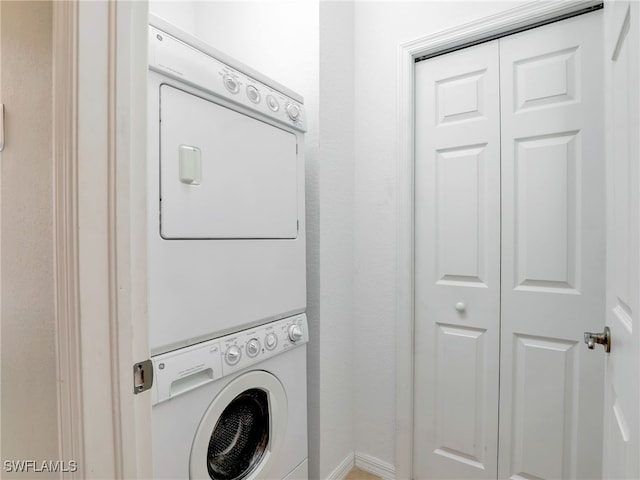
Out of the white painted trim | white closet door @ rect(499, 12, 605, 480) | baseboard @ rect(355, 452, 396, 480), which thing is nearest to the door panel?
white closet door @ rect(499, 12, 605, 480)

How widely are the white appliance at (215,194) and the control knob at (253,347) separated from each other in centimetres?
6

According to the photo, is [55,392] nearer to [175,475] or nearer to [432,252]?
[175,475]

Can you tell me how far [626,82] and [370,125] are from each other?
44.9 inches

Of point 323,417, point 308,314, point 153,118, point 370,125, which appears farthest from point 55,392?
point 370,125

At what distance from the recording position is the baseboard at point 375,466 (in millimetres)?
1688

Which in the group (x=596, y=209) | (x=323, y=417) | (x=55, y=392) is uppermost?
(x=596, y=209)

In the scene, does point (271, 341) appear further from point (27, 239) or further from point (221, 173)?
point (27, 239)

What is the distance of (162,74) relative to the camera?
0.91 m

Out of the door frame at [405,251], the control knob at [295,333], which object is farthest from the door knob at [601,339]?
the control knob at [295,333]

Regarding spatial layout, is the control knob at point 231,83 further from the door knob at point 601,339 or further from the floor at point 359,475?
the floor at point 359,475

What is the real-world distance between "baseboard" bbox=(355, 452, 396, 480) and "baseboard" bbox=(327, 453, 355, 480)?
39 mm

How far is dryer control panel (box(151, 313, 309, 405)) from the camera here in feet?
2.97

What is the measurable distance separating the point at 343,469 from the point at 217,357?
3.68 feet

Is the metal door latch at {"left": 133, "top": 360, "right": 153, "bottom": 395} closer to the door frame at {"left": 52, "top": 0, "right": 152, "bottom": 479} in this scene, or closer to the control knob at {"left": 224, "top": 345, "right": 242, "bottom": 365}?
the door frame at {"left": 52, "top": 0, "right": 152, "bottom": 479}
